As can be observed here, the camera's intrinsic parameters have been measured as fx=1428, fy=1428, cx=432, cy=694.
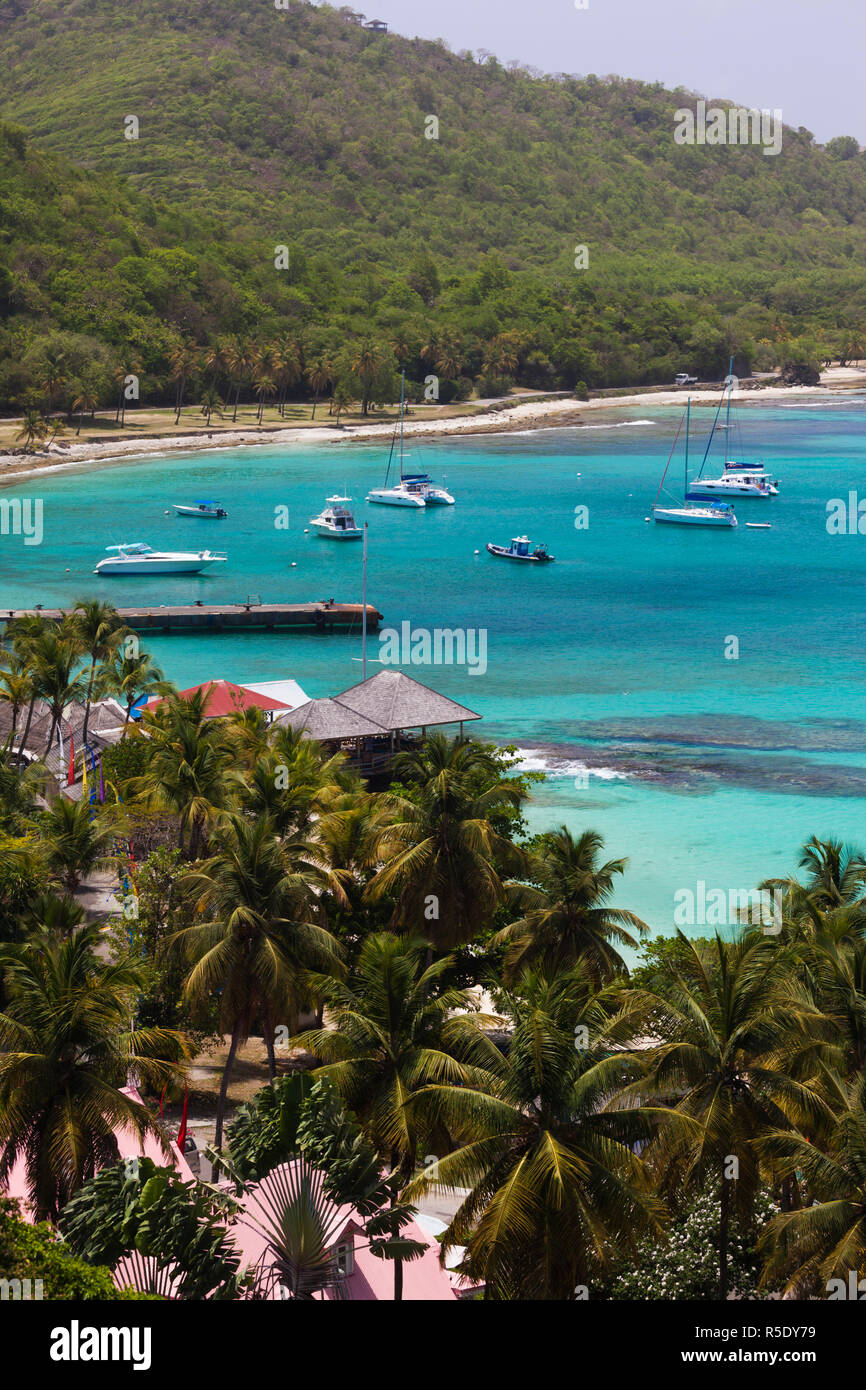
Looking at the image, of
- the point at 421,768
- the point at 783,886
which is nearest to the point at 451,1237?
the point at 421,768

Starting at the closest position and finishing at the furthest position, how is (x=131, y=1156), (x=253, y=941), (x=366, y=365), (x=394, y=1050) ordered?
(x=394, y=1050)
(x=131, y=1156)
(x=253, y=941)
(x=366, y=365)

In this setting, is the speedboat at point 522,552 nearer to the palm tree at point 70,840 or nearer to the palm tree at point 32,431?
the palm tree at point 32,431

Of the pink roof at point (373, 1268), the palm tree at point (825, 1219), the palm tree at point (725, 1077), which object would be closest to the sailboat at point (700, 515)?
the palm tree at point (725, 1077)

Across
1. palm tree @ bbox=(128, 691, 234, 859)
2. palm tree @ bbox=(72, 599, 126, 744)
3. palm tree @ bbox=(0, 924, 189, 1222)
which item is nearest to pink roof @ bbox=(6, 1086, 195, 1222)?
palm tree @ bbox=(0, 924, 189, 1222)

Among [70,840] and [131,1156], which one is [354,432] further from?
[131,1156]

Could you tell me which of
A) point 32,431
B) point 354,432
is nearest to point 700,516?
point 354,432

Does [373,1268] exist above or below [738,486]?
below
